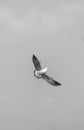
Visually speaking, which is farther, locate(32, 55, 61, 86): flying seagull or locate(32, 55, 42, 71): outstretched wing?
locate(32, 55, 42, 71): outstretched wing

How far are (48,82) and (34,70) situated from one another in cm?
815

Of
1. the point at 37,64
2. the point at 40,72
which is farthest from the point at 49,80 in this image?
the point at 37,64

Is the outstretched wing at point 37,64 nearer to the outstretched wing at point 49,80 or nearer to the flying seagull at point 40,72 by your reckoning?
the flying seagull at point 40,72

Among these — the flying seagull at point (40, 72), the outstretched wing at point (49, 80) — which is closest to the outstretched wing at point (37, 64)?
the flying seagull at point (40, 72)

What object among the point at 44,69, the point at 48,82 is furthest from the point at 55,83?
the point at 44,69

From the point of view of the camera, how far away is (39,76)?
125562 millimetres

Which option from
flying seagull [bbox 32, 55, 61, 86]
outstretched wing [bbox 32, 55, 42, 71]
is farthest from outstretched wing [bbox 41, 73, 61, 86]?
outstretched wing [bbox 32, 55, 42, 71]

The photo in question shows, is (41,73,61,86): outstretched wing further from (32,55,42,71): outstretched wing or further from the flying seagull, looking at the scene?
(32,55,42,71): outstretched wing

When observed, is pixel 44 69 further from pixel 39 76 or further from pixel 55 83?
pixel 55 83

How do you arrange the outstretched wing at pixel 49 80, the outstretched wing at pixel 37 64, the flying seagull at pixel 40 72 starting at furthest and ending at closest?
the outstretched wing at pixel 49 80 → the outstretched wing at pixel 37 64 → the flying seagull at pixel 40 72

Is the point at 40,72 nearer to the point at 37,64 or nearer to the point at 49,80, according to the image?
the point at 37,64

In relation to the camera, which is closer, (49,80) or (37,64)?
(37,64)

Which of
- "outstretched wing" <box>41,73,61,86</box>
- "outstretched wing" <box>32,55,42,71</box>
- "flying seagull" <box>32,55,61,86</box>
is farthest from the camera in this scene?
"outstretched wing" <box>41,73,61,86</box>

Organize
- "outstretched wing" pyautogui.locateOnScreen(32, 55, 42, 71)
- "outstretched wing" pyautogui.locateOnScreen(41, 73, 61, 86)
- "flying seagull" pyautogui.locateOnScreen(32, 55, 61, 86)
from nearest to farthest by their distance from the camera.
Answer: "flying seagull" pyautogui.locateOnScreen(32, 55, 61, 86), "outstretched wing" pyautogui.locateOnScreen(32, 55, 42, 71), "outstretched wing" pyautogui.locateOnScreen(41, 73, 61, 86)
